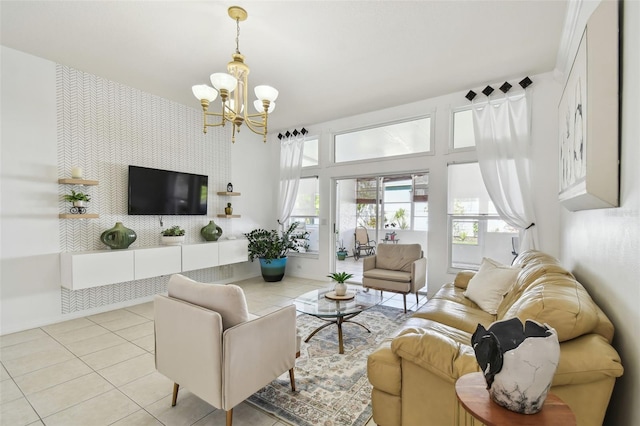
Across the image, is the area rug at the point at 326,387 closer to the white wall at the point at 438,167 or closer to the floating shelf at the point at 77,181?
the white wall at the point at 438,167

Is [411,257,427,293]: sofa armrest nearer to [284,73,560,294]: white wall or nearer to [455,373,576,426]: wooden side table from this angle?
[284,73,560,294]: white wall

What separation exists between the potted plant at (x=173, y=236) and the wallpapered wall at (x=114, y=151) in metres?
0.19

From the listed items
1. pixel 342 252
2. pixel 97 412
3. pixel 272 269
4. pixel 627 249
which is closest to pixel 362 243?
pixel 342 252

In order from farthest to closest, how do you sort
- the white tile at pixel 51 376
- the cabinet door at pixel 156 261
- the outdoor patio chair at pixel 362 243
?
the outdoor patio chair at pixel 362 243 → the cabinet door at pixel 156 261 → the white tile at pixel 51 376

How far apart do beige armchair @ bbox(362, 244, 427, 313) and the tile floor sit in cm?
213

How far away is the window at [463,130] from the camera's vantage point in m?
4.18

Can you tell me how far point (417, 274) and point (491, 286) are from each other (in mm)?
1282

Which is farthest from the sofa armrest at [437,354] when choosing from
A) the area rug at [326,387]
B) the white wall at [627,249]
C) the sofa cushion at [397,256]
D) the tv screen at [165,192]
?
the tv screen at [165,192]

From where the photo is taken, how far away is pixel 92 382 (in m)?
2.22

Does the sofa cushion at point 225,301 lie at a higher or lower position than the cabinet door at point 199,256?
higher

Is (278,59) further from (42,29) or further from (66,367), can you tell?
(66,367)

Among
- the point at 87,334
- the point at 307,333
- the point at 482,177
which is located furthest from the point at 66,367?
the point at 482,177

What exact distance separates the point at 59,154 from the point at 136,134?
0.97m

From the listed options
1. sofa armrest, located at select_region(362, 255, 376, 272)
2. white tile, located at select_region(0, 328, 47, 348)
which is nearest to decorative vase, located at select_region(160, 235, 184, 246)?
white tile, located at select_region(0, 328, 47, 348)
